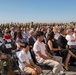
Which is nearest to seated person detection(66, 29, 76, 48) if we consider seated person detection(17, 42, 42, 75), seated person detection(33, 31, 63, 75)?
seated person detection(33, 31, 63, 75)

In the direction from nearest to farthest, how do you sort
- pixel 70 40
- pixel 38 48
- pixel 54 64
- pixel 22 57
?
pixel 22 57
pixel 54 64
pixel 38 48
pixel 70 40

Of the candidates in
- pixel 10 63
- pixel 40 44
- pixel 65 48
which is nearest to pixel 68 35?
pixel 65 48

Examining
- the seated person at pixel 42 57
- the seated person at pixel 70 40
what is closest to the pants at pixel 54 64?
the seated person at pixel 42 57

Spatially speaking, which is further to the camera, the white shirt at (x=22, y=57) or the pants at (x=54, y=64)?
the pants at (x=54, y=64)

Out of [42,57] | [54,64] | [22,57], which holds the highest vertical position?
[22,57]

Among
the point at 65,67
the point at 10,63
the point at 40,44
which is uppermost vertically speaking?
the point at 40,44

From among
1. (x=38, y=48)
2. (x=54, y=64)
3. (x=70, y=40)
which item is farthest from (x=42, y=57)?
(x=70, y=40)

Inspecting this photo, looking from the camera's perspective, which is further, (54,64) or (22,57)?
(54,64)

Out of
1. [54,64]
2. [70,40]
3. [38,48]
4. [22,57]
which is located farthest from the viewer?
[70,40]

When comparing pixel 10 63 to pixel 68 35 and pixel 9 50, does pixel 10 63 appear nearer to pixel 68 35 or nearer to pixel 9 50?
pixel 9 50

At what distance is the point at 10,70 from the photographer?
6727 mm

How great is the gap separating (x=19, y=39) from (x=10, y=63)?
3029 millimetres

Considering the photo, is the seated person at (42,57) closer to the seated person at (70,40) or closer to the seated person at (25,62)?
the seated person at (25,62)

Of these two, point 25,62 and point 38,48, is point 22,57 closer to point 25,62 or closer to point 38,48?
point 25,62
